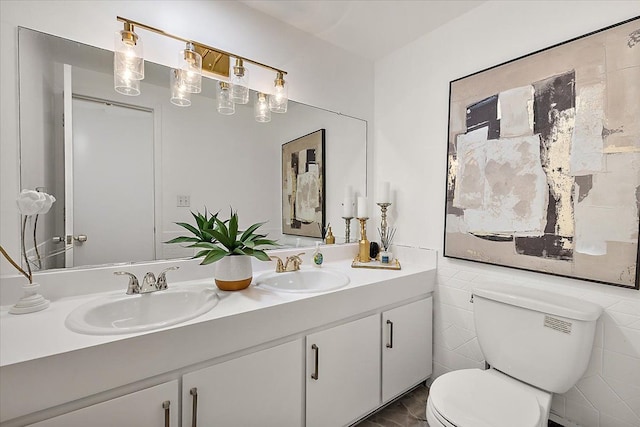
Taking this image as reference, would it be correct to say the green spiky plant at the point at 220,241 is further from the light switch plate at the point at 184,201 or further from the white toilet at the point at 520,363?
the white toilet at the point at 520,363

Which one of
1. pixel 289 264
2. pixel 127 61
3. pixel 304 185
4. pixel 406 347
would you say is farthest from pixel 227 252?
pixel 406 347

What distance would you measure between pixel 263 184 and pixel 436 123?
116 centimetres

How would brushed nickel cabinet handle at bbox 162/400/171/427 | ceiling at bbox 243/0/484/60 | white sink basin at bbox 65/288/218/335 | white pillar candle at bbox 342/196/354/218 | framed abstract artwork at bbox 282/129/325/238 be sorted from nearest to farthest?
brushed nickel cabinet handle at bbox 162/400/171/427
white sink basin at bbox 65/288/218/335
ceiling at bbox 243/0/484/60
framed abstract artwork at bbox 282/129/325/238
white pillar candle at bbox 342/196/354/218

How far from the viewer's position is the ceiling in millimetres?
1662

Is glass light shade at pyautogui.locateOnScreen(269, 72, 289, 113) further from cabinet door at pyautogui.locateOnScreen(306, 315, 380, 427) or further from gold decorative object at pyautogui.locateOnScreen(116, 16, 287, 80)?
cabinet door at pyautogui.locateOnScreen(306, 315, 380, 427)

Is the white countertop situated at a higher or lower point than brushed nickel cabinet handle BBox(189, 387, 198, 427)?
higher

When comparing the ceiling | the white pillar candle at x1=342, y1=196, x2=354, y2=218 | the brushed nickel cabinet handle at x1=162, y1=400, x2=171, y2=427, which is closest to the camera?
the brushed nickel cabinet handle at x1=162, y1=400, x2=171, y2=427

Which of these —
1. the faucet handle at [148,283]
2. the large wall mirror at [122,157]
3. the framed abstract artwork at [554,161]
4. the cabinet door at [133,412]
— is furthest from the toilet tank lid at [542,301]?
the faucet handle at [148,283]

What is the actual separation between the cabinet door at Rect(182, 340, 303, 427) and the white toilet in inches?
22.1

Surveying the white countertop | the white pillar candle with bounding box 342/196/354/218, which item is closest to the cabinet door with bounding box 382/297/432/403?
the white countertop

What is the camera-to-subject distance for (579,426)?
53.4 inches

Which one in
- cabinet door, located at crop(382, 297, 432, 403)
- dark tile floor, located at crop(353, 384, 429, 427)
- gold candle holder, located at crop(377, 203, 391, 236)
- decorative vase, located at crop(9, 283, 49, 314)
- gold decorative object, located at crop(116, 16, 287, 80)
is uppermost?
gold decorative object, located at crop(116, 16, 287, 80)

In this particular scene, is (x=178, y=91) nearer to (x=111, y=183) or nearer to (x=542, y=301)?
(x=111, y=183)

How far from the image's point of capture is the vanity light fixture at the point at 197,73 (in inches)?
51.3
